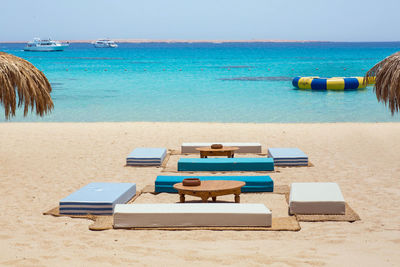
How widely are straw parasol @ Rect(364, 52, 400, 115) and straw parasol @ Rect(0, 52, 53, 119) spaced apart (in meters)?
6.68

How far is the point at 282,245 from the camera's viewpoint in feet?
18.2

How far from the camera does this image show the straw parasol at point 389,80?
402 inches

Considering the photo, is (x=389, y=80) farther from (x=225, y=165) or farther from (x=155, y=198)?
(x=155, y=198)

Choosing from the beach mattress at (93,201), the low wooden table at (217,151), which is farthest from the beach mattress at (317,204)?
the low wooden table at (217,151)

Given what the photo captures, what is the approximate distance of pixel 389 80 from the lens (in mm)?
10477

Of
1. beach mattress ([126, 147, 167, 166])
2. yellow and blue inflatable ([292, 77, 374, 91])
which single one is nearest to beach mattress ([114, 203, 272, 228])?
beach mattress ([126, 147, 167, 166])

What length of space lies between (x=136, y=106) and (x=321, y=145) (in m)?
13.0

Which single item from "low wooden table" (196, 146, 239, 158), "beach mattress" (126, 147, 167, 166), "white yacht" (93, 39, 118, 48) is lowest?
"white yacht" (93, 39, 118, 48)

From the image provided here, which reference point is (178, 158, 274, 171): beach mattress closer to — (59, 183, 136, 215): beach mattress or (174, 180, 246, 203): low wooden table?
(174, 180, 246, 203): low wooden table

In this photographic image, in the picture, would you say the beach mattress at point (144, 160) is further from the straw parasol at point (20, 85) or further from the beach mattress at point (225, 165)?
the straw parasol at point (20, 85)

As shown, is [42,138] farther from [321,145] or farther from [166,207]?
[166,207]

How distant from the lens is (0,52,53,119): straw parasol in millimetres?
10112

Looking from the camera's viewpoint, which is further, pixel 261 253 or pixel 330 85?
pixel 330 85

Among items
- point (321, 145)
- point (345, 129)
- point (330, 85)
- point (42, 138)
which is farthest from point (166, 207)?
point (330, 85)
